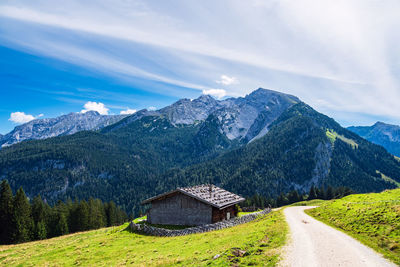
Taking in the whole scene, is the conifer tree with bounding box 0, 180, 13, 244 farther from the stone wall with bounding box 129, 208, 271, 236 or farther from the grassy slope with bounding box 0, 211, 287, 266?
the stone wall with bounding box 129, 208, 271, 236

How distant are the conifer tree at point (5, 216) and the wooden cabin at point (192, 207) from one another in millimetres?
38132

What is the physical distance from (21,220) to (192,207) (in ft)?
157

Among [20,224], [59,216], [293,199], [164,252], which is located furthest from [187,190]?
[293,199]

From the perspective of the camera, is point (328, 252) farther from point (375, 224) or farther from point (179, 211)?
point (179, 211)

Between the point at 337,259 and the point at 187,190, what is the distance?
31.4 meters

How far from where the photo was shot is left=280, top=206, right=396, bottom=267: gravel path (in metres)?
15.9

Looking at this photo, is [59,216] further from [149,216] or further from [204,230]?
[204,230]

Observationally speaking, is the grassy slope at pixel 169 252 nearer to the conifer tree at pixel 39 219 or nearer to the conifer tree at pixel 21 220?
the conifer tree at pixel 21 220

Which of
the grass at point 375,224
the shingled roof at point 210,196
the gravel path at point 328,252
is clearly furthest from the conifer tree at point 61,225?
the grass at point 375,224

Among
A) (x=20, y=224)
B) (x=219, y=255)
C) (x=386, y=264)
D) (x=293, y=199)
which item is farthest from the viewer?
(x=293, y=199)

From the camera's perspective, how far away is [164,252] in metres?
25.6

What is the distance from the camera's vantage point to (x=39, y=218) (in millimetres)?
72438

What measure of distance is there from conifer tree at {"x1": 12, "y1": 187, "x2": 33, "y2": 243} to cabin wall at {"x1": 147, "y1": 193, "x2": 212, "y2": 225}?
119 ft

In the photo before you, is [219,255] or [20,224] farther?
[20,224]
